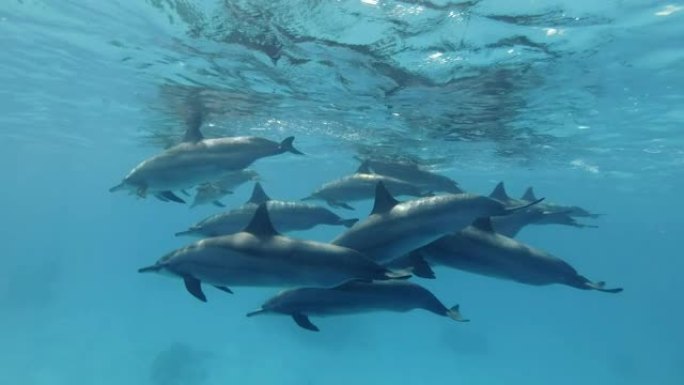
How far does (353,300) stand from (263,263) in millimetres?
1649

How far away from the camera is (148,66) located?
60.5ft

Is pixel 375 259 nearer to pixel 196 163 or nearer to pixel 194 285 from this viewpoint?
pixel 194 285

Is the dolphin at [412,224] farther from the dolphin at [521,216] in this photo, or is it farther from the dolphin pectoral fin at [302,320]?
the dolphin at [521,216]

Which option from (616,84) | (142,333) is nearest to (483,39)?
(616,84)

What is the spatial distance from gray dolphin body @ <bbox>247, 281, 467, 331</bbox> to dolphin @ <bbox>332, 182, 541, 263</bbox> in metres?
0.82

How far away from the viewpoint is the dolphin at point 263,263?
6961mm

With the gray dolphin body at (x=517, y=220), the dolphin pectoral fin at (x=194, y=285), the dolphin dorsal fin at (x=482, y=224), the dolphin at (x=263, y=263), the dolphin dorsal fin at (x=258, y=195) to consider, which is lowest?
the dolphin pectoral fin at (x=194, y=285)

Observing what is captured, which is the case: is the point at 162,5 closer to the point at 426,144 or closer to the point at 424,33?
the point at 424,33

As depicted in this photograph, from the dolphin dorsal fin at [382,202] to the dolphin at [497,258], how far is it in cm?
74

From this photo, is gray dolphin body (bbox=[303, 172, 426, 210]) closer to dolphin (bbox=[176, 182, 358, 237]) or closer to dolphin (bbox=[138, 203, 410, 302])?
dolphin (bbox=[176, 182, 358, 237])

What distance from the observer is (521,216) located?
1046cm

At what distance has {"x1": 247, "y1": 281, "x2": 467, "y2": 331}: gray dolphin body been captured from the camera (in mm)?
8164

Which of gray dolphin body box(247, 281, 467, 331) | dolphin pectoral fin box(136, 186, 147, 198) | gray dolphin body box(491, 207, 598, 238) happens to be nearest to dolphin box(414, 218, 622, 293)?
gray dolphin body box(247, 281, 467, 331)

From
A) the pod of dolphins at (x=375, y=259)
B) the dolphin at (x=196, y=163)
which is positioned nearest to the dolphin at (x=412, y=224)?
the pod of dolphins at (x=375, y=259)
